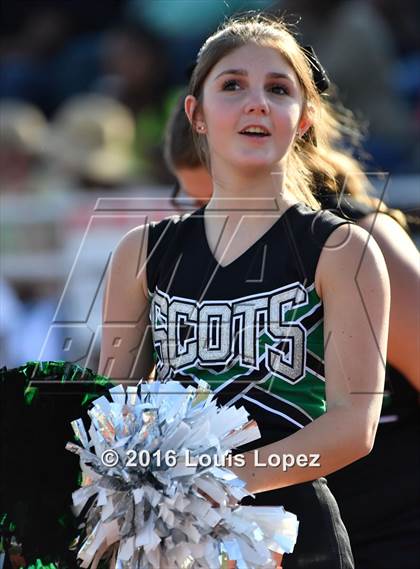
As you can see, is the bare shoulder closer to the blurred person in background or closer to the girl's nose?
the girl's nose

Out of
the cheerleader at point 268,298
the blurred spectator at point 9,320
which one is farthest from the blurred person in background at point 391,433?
the blurred spectator at point 9,320

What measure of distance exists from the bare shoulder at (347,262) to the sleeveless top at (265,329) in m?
0.02

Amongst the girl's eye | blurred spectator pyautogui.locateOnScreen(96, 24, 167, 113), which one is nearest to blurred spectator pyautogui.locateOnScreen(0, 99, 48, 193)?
blurred spectator pyautogui.locateOnScreen(96, 24, 167, 113)

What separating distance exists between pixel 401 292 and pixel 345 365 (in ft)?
1.75

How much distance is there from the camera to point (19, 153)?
21.2ft

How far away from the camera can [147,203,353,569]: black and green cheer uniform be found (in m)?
1.99

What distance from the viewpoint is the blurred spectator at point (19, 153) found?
6398 mm

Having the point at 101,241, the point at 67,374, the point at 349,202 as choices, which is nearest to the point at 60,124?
the point at 101,241

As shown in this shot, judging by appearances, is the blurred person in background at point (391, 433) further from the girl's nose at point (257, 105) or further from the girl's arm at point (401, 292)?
the girl's nose at point (257, 105)

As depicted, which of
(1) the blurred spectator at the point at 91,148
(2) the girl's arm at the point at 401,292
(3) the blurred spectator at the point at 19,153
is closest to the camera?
(2) the girl's arm at the point at 401,292

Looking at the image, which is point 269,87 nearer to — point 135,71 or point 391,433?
point 391,433

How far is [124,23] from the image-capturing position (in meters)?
8.09

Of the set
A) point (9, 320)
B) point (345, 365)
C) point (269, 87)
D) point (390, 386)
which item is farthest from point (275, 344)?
point (9, 320)

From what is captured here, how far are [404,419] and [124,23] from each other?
19.4 ft
